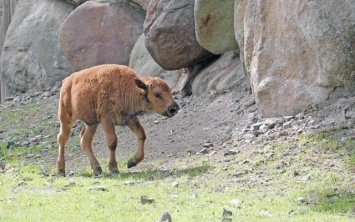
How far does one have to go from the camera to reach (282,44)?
12727 millimetres

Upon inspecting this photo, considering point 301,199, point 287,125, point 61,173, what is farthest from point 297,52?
point 61,173

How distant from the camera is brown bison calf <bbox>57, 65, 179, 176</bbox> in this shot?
12.1 m

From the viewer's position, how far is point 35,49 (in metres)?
21.2

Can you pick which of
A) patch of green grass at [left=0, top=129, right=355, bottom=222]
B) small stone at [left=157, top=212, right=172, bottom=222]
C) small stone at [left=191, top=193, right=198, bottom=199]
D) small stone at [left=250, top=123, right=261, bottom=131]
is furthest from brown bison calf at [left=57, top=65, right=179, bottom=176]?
small stone at [left=157, top=212, right=172, bottom=222]

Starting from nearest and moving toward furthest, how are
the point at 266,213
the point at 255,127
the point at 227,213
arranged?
the point at 227,213 < the point at 266,213 < the point at 255,127

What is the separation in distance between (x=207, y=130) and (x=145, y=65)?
14.7 ft

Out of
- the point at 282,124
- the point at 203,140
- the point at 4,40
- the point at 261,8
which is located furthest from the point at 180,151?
the point at 4,40

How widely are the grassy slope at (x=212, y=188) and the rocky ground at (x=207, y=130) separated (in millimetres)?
243

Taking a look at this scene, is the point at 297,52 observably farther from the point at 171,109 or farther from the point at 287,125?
the point at 171,109

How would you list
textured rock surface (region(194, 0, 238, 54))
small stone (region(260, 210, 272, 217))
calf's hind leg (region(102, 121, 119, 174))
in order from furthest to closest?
textured rock surface (region(194, 0, 238, 54)) < calf's hind leg (region(102, 121, 119, 174)) < small stone (region(260, 210, 272, 217))

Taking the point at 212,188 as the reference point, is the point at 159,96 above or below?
above

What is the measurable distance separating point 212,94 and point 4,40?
945cm

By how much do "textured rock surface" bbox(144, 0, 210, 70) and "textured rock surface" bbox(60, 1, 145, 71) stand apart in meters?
3.17

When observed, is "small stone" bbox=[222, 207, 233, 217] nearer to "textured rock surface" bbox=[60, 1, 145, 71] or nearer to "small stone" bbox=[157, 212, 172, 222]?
"small stone" bbox=[157, 212, 172, 222]
